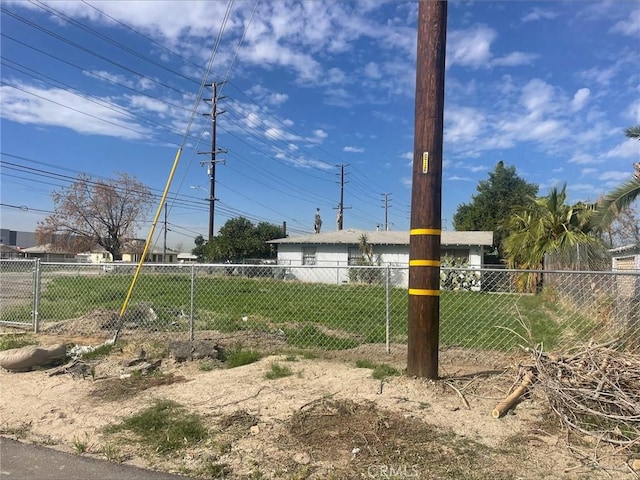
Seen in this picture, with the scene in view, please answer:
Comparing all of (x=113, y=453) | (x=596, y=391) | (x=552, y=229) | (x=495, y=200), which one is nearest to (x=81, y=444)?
(x=113, y=453)

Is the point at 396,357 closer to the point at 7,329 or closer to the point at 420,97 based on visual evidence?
the point at 420,97

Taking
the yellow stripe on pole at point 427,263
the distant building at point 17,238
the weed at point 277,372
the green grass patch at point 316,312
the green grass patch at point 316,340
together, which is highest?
the distant building at point 17,238

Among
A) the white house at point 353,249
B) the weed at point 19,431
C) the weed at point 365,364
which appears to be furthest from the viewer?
the white house at point 353,249

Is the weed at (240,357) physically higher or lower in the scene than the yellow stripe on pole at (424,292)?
lower

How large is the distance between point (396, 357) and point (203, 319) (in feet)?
→ 16.3

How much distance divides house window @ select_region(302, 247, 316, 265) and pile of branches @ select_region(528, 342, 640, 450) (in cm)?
2661

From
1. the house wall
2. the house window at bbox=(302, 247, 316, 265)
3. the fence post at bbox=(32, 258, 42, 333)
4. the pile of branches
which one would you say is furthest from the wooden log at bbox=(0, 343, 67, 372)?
the house window at bbox=(302, 247, 316, 265)

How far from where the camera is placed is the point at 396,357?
683cm

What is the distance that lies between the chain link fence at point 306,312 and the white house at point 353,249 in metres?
11.2

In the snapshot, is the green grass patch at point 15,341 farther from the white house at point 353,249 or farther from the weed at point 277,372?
the white house at point 353,249

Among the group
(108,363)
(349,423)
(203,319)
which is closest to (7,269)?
(203,319)

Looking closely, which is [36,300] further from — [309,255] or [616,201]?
[309,255]

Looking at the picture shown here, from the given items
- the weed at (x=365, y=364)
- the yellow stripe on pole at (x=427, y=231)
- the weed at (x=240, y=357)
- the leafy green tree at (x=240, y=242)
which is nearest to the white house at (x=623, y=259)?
the weed at (x=365, y=364)

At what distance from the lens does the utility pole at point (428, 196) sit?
16.6 ft
